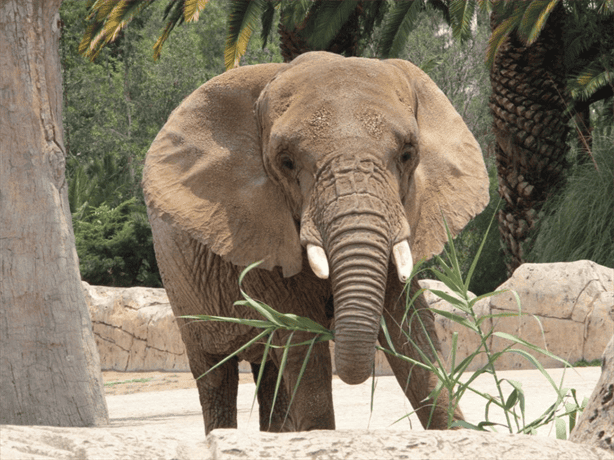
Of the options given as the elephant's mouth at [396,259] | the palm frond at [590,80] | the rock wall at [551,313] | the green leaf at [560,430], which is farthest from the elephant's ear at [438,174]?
the palm frond at [590,80]

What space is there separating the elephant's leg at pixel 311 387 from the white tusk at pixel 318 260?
1.84 feet

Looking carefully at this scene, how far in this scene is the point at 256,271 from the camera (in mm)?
4703

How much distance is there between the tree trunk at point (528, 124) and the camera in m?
13.3

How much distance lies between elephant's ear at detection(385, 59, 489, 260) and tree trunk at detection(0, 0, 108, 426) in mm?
1901

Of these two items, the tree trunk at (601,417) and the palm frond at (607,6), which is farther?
the palm frond at (607,6)

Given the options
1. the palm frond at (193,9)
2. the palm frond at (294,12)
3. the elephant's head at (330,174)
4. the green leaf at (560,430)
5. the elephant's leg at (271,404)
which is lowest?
the elephant's leg at (271,404)

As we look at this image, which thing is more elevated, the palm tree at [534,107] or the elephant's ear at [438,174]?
the palm tree at [534,107]

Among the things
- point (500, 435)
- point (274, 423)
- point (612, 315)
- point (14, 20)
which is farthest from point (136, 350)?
point (500, 435)

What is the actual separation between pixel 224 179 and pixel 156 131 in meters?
16.8

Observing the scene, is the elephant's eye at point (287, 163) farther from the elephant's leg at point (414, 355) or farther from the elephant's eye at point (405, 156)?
the elephant's leg at point (414, 355)

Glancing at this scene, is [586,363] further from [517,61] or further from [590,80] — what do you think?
[517,61]

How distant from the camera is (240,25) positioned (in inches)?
497

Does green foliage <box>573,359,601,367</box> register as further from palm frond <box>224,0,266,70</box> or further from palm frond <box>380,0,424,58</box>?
palm frond <box>224,0,266,70</box>

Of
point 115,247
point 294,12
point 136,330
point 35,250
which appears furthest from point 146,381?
point 35,250
